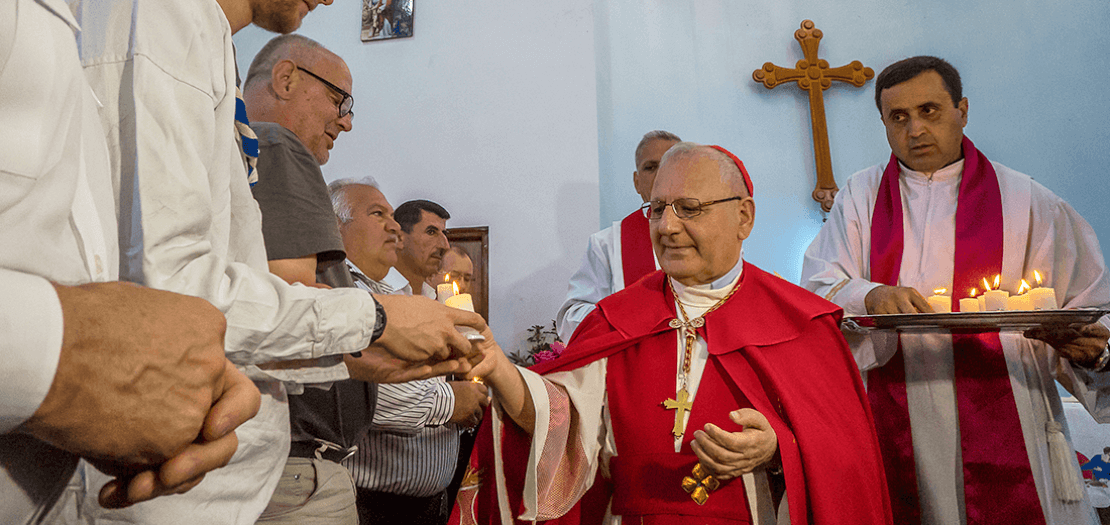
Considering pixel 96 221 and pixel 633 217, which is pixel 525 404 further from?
pixel 633 217

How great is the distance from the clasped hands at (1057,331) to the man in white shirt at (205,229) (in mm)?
2157

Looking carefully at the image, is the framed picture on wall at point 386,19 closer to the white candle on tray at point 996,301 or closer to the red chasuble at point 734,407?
the red chasuble at point 734,407

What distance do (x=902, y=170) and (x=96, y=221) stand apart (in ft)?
12.2

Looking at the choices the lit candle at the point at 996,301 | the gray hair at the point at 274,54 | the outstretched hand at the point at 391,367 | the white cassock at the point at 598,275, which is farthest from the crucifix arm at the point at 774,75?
the outstretched hand at the point at 391,367

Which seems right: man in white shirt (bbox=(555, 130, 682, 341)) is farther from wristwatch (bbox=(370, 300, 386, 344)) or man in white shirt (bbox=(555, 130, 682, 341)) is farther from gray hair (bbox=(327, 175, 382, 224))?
wristwatch (bbox=(370, 300, 386, 344))

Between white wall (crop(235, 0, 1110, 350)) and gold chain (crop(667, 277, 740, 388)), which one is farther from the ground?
white wall (crop(235, 0, 1110, 350))

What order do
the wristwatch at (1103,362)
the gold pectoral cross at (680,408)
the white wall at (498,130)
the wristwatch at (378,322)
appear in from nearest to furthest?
the wristwatch at (378,322)
the gold pectoral cross at (680,408)
the wristwatch at (1103,362)
the white wall at (498,130)

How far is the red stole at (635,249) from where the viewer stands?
17.0ft

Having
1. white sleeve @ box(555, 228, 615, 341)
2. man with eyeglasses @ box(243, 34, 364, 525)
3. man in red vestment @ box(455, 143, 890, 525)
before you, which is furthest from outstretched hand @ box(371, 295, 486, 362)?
white sleeve @ box(555, 228, 615, 341)

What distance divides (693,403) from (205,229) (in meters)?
1.82

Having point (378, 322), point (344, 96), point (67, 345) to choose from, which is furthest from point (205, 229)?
point (344, 96)

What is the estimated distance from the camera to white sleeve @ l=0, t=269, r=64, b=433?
693 mm

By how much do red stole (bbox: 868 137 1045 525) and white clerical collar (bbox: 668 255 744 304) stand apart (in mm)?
957

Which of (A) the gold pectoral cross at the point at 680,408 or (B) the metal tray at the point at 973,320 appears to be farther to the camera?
(A) the gold pectoral cross at the point at 680,408
